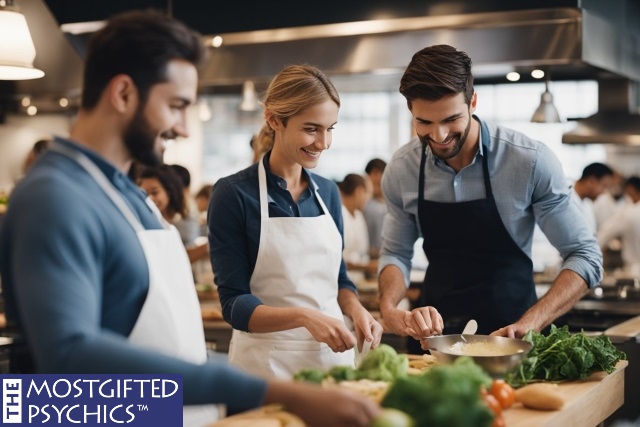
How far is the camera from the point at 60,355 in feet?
5.16

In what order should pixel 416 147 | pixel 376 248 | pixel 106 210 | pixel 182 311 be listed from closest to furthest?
pixel 106 210, pixel 182 311, pixel 416 147, pixel 376 248

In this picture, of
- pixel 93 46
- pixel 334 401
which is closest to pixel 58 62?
pixel 93 46

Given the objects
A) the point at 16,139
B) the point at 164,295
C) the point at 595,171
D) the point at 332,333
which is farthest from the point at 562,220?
the point at 16,139

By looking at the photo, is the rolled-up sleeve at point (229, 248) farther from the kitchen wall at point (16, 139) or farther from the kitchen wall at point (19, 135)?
the kitchen wall at point (16, 139)

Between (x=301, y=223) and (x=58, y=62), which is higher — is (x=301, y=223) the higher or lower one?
the lower one

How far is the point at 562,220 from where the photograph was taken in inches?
128

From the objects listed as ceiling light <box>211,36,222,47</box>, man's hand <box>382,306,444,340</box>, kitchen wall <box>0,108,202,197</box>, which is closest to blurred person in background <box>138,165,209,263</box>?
ceiling light <box>211,36,222,47</box>

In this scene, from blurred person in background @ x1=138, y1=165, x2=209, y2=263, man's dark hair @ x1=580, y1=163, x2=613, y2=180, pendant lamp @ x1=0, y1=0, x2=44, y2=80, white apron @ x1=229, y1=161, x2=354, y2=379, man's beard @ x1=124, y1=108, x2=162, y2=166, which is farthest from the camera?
man's dark hair @ x1=580, y1=163, x2=613, y2=180

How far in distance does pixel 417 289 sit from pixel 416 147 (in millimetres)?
3597

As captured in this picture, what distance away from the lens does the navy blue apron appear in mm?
3287

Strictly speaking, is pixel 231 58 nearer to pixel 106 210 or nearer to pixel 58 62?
pixel 58 62

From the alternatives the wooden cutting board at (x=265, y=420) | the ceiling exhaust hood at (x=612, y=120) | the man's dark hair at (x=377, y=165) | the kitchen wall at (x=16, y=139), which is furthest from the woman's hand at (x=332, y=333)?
the kitchen wall at (x=16, y=139)

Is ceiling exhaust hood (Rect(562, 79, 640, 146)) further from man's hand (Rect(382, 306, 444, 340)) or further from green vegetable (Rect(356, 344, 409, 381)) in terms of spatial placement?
green vegetable (Rect(356, 344, 409, 381))

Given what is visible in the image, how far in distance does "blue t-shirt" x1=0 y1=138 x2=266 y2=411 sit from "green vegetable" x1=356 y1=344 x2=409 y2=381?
71 cm
